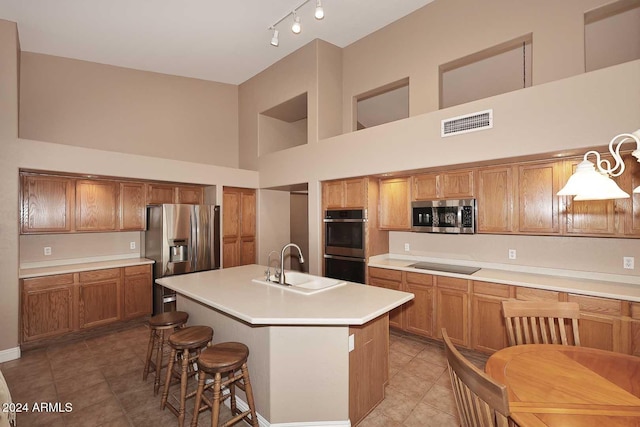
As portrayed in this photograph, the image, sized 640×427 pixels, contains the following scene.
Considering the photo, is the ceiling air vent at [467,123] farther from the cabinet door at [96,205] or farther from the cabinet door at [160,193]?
the cabinet door at [96,205]

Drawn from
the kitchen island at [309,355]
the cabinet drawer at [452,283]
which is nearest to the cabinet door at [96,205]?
the kitchen island at [309,355]

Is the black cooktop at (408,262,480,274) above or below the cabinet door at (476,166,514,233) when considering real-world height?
below

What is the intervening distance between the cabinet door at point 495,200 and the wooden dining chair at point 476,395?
2.41 metres

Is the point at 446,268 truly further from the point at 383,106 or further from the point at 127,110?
the point at 127,110

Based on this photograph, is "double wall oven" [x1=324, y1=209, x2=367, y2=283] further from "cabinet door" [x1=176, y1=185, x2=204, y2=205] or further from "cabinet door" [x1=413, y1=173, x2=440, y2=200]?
"cabinet door" [x1=176, y1=185, x2=204, y2=205]

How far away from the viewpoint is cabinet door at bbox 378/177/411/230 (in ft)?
13.1

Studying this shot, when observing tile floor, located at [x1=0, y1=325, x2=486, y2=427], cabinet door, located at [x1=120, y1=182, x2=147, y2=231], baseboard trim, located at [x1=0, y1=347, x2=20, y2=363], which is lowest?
tile floor, located at [x1=0, y1=325, x2=486, y2=427]

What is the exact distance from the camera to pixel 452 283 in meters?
3.37

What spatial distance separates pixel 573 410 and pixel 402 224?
292 cm

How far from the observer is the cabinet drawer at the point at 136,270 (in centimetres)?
421

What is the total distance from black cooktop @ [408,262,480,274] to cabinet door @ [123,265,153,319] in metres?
3.86

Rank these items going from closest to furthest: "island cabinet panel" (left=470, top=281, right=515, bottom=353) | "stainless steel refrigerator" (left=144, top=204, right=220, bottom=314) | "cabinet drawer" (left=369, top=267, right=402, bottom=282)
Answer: "island cabinet panel" (left=470, top=281, right=515, bottom=353)
"cabinet drawer" (left=369, top=267, right=402, bottom=282)
"stainless steel refrigerator" (left=144, top=204, right=220, bottom=314)

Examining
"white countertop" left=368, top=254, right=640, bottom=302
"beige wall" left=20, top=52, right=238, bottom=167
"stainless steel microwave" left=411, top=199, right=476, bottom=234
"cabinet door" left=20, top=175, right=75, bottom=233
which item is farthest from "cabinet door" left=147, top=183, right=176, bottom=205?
"stainless steel microwave" left=411, top=199, right=476, bottom=234

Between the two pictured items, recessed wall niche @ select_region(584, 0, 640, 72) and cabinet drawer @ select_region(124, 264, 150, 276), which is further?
cabinet drawer @ select_region(124, 264, 150, 276)
